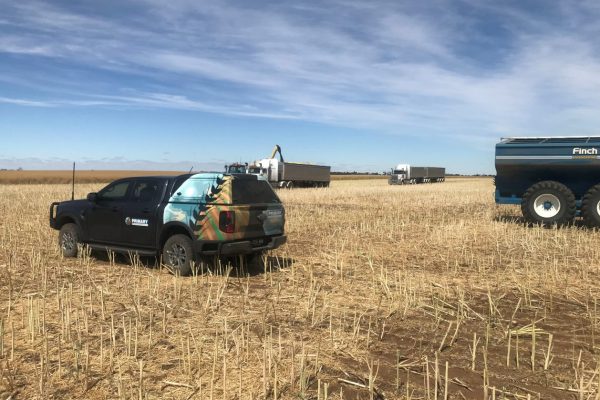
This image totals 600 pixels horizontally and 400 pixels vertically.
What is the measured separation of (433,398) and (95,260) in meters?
7.55

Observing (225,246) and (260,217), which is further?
(260,217)

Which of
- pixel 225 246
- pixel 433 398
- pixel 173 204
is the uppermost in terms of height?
pixel 173 204

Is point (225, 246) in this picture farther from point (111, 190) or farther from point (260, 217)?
point (111, 190)

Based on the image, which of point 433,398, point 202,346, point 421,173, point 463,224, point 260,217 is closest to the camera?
point 433,398

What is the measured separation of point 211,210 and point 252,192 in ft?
2.92

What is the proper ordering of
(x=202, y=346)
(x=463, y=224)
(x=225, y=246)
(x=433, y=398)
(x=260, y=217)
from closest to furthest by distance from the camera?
(x=433, y=398), (x=202, y=346), (x=225, y=246), (x=260, y=217), (x=463, y=224)

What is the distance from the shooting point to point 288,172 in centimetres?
4416

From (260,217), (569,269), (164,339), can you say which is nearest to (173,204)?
(260,217)

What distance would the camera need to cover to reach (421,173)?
69.8 meters

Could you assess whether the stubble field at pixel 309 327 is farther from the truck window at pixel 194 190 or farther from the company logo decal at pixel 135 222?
the truck window at pixel 194 190

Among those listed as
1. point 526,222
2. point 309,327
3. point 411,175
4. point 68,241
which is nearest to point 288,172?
point 411,175

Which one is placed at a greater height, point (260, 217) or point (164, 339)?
point (260, 217)

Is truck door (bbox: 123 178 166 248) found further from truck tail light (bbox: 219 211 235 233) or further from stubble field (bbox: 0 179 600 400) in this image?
truck tail light (bbox: 219 211 235 233)

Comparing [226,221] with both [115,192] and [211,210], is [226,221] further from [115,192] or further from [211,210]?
[115,192]
